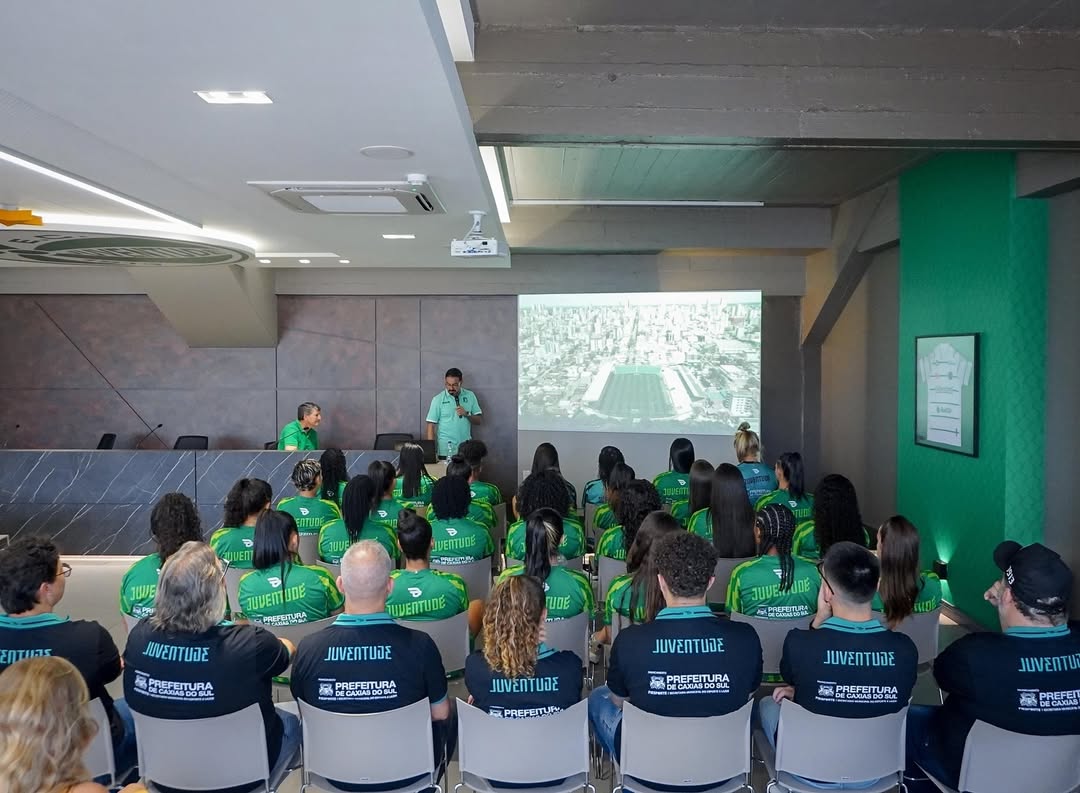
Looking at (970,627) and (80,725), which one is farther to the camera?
(970,627)

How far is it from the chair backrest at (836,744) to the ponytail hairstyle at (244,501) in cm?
283

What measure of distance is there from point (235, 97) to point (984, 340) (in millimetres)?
4581

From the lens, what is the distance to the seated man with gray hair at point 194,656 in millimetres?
2293

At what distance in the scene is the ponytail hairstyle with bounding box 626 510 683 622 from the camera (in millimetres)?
2854

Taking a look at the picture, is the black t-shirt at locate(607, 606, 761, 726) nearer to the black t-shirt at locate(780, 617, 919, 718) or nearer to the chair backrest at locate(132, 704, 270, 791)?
the black t-shirt at locate(780, 617, 919, 718)

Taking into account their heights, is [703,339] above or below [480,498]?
above

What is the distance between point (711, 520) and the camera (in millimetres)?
4215

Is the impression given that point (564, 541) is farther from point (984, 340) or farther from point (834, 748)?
point (984, 340)

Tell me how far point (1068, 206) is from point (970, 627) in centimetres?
268

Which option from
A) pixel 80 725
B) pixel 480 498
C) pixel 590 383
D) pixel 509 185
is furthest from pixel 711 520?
pixel 590 383

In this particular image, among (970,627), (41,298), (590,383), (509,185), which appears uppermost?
(509,185)

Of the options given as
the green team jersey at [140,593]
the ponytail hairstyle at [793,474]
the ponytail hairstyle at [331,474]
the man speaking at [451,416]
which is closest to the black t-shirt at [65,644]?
the green team jersey at [140,593]

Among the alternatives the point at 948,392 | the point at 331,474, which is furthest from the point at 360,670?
the point at 948,392

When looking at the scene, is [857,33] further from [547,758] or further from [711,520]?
[547,758]
